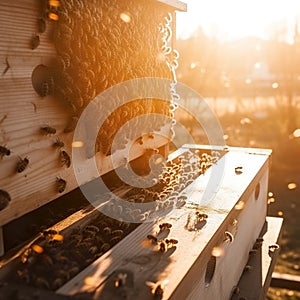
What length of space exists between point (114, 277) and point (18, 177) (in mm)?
751

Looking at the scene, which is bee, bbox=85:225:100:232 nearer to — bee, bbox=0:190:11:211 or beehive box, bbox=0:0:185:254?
beehive box, bbox=0:0:185:254

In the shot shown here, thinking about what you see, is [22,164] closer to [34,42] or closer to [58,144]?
[58,144]

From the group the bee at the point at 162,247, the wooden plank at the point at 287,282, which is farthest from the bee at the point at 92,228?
the wooden plank at the point at 287,282

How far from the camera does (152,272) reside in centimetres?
191

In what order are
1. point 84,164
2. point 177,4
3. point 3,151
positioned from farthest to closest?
point 177,4
point 84,164
point 3,151

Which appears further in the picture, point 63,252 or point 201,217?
point 201,217

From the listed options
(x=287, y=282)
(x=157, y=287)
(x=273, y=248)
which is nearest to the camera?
(x=157, y=287)

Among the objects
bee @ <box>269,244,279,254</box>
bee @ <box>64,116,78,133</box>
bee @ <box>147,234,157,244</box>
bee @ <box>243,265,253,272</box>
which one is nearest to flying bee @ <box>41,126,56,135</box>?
bee @ <box>64,116,78,133</box>

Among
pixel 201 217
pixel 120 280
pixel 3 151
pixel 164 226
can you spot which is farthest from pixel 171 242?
pixel 3 151

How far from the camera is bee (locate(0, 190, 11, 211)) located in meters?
2.08

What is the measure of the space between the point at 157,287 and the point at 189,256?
421 millimetres

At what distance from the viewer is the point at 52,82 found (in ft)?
7.92

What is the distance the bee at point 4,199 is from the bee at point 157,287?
2.49 ft

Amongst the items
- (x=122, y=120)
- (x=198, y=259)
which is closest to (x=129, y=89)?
(x=122, y=120)
